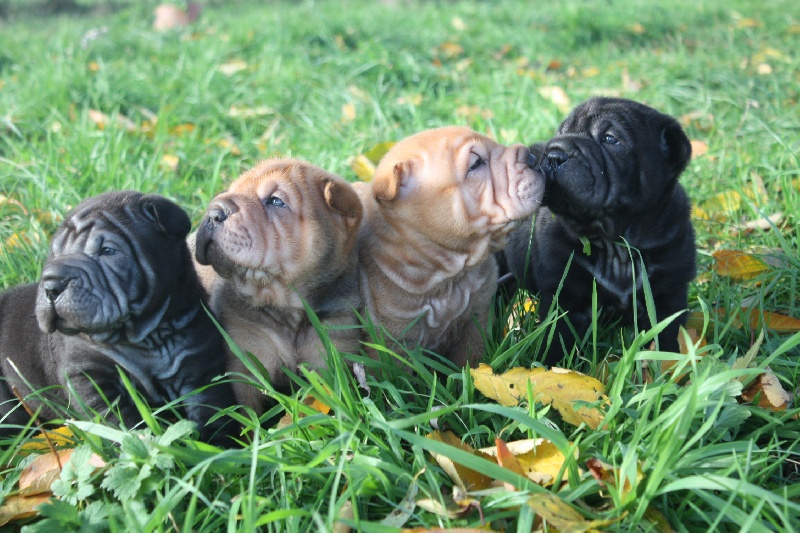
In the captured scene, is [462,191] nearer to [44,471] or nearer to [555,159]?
[555,159]

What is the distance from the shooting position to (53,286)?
2.90 meters

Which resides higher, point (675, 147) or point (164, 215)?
point (164, 215)

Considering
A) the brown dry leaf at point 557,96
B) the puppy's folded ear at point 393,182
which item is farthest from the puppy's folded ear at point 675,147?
the brown dry leaf at point 557,96

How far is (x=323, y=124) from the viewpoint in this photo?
662 centimetres

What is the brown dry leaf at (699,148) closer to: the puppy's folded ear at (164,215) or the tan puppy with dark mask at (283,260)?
the tan puppy with dark mask at (283,260)

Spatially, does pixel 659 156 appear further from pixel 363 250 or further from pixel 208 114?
pixel 208 114

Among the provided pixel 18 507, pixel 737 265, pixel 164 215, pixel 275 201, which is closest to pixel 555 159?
pixel 275 201

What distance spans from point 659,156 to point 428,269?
1.24 m

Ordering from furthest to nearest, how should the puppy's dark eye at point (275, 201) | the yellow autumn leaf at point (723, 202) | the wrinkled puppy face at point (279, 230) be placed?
the yellow autumn leaf at point (723, 202)
the puppy's dark eye at point (275, 201)
the wrinkled puppy face at point (279, 230)

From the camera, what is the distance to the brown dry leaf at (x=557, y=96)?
23.0ft

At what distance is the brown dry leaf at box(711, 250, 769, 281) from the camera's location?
4277 mm

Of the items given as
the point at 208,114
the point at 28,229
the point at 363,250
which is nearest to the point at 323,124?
the point at 208,114

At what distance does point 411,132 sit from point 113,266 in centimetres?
383

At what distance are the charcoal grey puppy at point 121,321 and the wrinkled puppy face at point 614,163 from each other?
5.65ft
